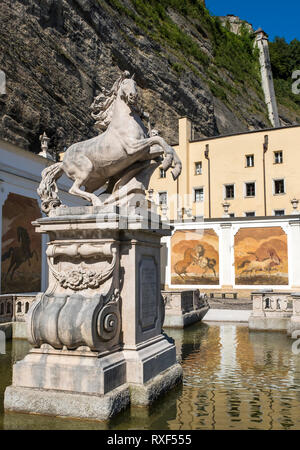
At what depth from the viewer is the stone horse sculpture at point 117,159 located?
6492mm

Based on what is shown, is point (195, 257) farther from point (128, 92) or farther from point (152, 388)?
Result: point (152, 388)

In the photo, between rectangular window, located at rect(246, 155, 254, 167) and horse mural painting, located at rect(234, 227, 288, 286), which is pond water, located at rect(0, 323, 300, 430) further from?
rectangular window, located at rect(246, 155, 254, 167)

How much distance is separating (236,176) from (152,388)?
36.4m

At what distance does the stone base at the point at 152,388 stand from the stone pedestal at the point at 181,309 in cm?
795

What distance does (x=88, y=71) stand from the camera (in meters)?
42.2

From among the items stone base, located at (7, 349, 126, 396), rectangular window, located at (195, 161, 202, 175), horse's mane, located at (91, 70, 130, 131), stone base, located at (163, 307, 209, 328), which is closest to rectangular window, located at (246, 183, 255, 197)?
rectangular window, located at (195, 161, 202, 175)

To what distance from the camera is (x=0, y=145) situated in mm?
19797

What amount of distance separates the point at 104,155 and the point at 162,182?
37.0 meters

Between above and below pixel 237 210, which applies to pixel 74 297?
→ below

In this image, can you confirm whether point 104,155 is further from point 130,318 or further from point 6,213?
point 6,213

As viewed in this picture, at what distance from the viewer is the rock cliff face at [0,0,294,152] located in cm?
3316

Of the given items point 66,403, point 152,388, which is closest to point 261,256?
point 152,388
